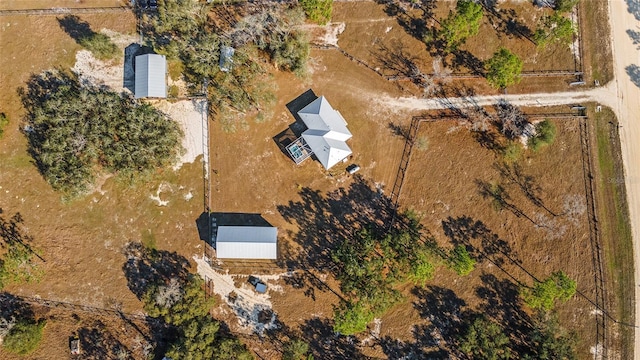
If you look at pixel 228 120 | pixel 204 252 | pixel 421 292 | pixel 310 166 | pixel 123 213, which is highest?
pixel 228 120

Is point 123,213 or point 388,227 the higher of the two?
point 123,213

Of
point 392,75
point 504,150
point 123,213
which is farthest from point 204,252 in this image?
point 504,150

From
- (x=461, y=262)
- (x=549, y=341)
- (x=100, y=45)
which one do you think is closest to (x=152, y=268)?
(x=100, y=45)

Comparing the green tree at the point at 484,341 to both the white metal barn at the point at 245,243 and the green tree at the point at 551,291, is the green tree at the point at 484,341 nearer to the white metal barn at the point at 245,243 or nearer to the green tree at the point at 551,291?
the green tree at the point at 551,291

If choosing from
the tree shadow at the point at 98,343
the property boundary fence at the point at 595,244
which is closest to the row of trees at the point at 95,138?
the tree shadow at the point at 98,343

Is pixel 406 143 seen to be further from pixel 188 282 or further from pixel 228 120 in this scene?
pixel 188 282

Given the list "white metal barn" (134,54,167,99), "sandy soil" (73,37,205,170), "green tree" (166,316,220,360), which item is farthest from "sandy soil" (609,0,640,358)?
"white metal barn" (134,54,167,99)

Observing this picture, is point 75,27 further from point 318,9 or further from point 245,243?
A: point 245,243
